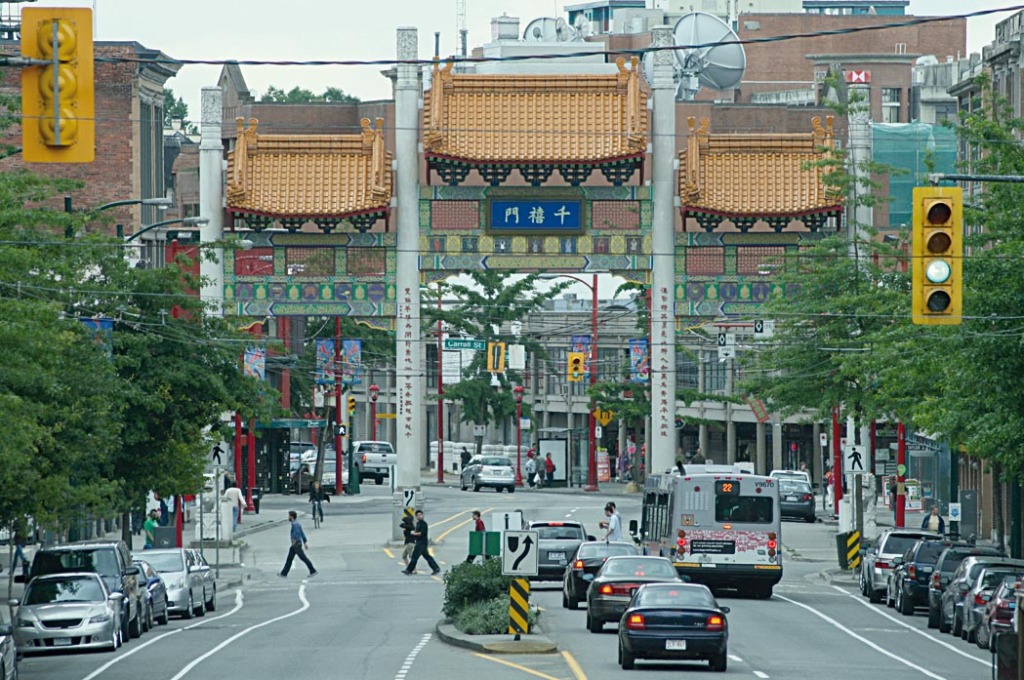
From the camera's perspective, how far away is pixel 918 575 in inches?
1524

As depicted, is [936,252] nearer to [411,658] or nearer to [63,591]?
[411,658]

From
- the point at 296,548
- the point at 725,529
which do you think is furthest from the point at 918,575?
the point at 296,548

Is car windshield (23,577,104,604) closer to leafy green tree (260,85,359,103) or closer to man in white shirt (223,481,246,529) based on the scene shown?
man in white shirt (223,481,246,529)

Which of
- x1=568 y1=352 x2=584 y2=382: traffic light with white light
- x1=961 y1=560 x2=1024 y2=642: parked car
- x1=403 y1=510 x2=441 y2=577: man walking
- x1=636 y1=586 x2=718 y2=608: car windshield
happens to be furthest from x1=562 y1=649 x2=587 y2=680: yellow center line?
x1=568 y1=352 x2=584 y2=382: traffic light with white light

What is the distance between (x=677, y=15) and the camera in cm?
13712

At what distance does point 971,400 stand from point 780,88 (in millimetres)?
89619

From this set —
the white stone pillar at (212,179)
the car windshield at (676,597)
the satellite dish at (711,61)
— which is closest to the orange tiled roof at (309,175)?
the white stone pillar at (212,179)

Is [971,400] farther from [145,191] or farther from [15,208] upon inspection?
[145,191]

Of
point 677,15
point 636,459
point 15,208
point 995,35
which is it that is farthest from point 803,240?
point 677,15

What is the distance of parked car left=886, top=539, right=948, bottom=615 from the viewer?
38.7m

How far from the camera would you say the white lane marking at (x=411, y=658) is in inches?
1013

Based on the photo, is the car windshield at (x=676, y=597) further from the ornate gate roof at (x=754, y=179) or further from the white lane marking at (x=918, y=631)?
the ornate gate roof at (x=754, y=179)

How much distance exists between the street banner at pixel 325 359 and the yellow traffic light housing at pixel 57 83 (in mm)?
66214

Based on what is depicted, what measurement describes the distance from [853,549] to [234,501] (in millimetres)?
21080
